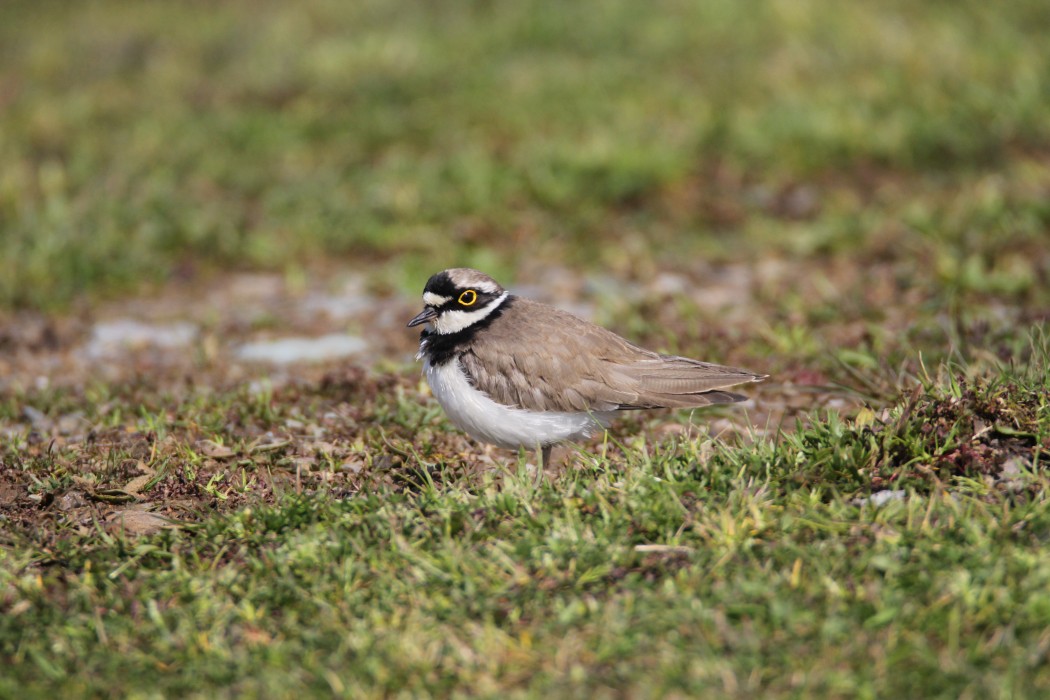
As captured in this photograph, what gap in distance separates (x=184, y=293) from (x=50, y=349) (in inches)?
54.4

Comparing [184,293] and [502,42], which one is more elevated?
[502,42]

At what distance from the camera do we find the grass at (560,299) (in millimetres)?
4504

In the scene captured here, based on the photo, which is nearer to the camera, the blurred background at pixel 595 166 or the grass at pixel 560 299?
the grass at pixel 560 299

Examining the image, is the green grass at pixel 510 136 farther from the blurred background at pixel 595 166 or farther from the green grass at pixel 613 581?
the green grass at pixel 613 581

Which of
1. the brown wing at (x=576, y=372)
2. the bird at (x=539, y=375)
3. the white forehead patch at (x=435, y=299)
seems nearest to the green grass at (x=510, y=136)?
the white forehead patch at (x=435, y=299)

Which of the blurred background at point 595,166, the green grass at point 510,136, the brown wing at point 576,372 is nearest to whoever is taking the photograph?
the brown wing at point 576,372

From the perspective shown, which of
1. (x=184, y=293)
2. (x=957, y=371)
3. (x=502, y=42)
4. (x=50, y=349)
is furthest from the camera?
(x=502, y=42)

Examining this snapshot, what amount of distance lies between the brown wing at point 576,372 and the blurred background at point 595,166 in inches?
57.7

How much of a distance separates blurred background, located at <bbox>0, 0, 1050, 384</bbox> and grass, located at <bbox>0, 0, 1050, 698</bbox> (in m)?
0.05

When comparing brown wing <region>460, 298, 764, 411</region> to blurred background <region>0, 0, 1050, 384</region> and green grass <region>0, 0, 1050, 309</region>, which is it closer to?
blurred background <region>0, 0, 1050, 384</region>

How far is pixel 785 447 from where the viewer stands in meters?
5.62

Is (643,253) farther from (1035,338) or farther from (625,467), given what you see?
(625,467)

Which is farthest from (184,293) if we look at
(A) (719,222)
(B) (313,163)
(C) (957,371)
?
(C) (957,371)

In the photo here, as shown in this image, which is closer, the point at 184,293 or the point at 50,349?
the point at 50,349
